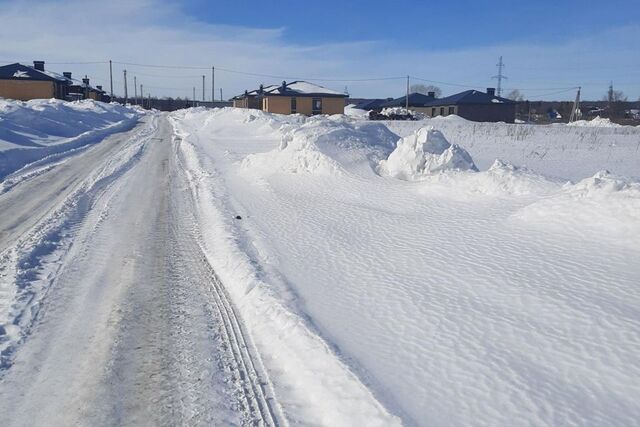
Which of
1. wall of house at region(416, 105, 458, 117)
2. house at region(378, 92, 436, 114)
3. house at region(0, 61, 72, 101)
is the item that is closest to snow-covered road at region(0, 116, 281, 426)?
house at region(0, 61, 72, 101)

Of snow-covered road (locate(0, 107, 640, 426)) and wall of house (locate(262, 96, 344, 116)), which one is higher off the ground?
wall of house (locate(262, 96, 344, 116))

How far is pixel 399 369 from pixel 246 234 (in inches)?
195

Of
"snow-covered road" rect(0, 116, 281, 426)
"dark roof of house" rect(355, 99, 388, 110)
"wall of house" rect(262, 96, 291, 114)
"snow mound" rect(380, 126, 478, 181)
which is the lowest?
"snow-covered road" rect(0, 116, 281, 426)

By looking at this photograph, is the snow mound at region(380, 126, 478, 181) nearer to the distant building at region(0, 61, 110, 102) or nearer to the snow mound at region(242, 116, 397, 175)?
the snow mound at region(242, 116, 397, 175)

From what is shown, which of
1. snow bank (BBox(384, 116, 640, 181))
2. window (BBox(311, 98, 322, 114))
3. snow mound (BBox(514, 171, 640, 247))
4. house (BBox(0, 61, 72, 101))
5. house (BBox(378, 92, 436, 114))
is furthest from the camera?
house (BBox(378, 92, 436, 114))

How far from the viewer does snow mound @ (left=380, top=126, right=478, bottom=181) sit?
12688 millimetres

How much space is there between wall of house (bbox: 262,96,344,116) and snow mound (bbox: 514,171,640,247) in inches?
2258

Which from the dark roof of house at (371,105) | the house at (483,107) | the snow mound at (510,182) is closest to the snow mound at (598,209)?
the snow mound at (510,182)

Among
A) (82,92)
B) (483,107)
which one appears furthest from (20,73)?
(483,107)

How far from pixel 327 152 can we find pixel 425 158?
3.03 m

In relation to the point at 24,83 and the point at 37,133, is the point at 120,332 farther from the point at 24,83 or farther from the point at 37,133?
the point at 24,83

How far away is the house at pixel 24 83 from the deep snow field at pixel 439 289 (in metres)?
56.6

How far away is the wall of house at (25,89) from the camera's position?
58.4 m

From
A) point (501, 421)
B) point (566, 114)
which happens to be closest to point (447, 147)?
point (501, 421)
